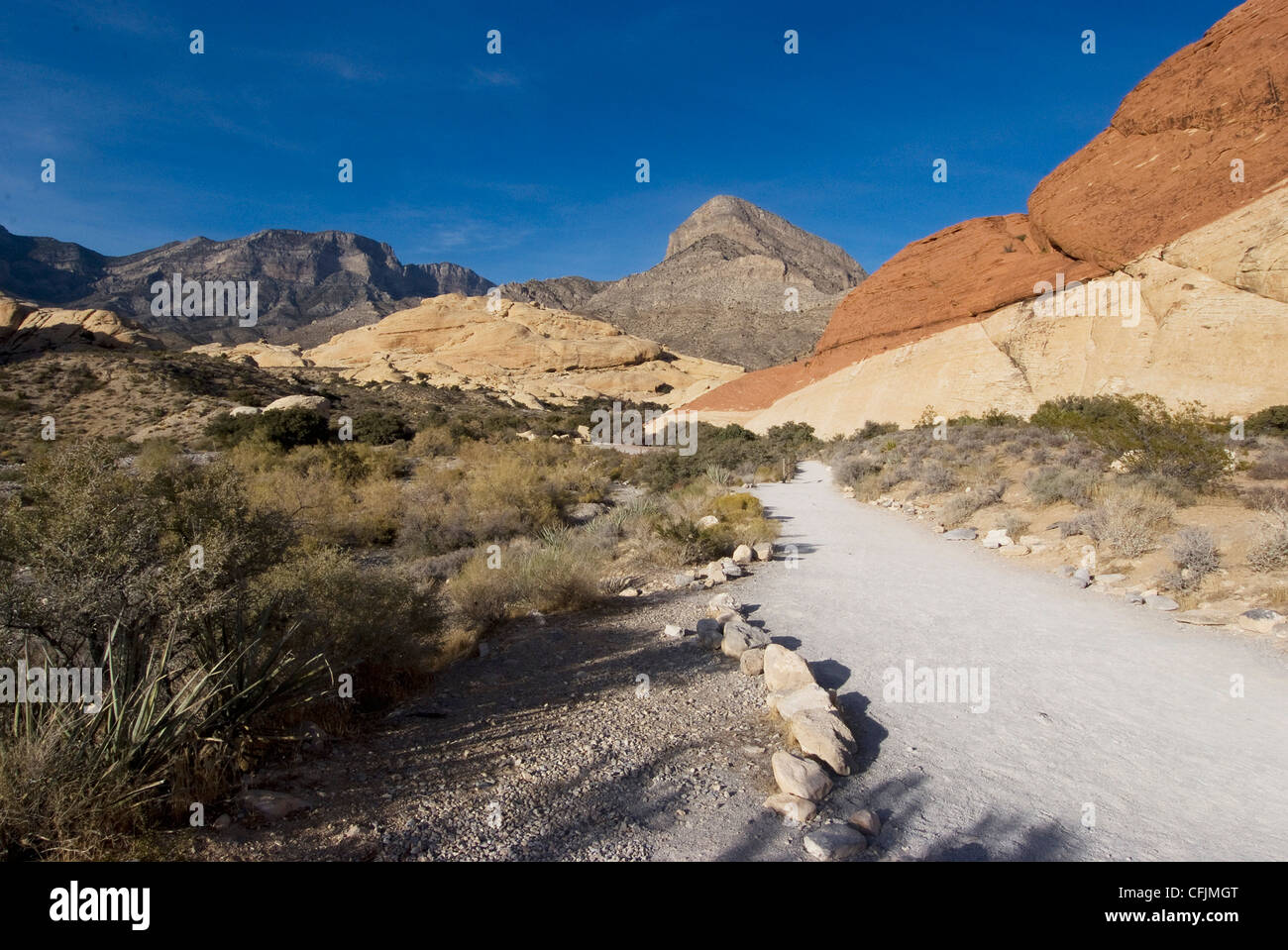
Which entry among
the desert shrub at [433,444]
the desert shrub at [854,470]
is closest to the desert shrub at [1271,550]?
the desert shrub at [854,470]

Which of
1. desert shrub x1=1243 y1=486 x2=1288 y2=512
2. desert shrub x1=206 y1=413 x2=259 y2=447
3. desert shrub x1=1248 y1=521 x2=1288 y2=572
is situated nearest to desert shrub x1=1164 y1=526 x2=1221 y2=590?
desert shrub x1=1248 y1=521 x2=1288 y2=572

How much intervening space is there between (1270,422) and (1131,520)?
39.1ft

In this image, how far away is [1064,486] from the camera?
9.75m

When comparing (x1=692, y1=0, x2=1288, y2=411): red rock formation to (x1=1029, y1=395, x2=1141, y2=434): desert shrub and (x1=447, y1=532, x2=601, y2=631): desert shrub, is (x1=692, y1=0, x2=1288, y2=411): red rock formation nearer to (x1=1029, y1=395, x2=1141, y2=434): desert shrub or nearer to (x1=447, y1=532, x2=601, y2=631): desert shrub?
(x1=1029, y1=395, x2=1141, y2=434): desert shrub

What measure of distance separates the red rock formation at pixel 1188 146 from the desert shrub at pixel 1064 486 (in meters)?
15.2

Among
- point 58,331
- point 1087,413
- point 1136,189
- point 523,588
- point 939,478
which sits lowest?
point 523,588

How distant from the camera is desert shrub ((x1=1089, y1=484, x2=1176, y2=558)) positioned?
23.9 feet

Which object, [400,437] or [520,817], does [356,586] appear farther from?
[400,437]

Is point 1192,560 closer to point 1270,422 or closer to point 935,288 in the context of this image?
point 1270,422

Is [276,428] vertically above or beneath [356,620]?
above

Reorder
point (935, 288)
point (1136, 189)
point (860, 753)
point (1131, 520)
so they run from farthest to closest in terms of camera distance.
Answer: point (935, 288)
point (1136, 189)
point (1131, 520)
point (860, 753)

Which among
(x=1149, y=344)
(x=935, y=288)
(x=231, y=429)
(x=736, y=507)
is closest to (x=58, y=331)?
(x=231, y=429)

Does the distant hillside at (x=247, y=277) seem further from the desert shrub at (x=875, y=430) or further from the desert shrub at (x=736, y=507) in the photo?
the desert shrub at (x=736, y=507)
